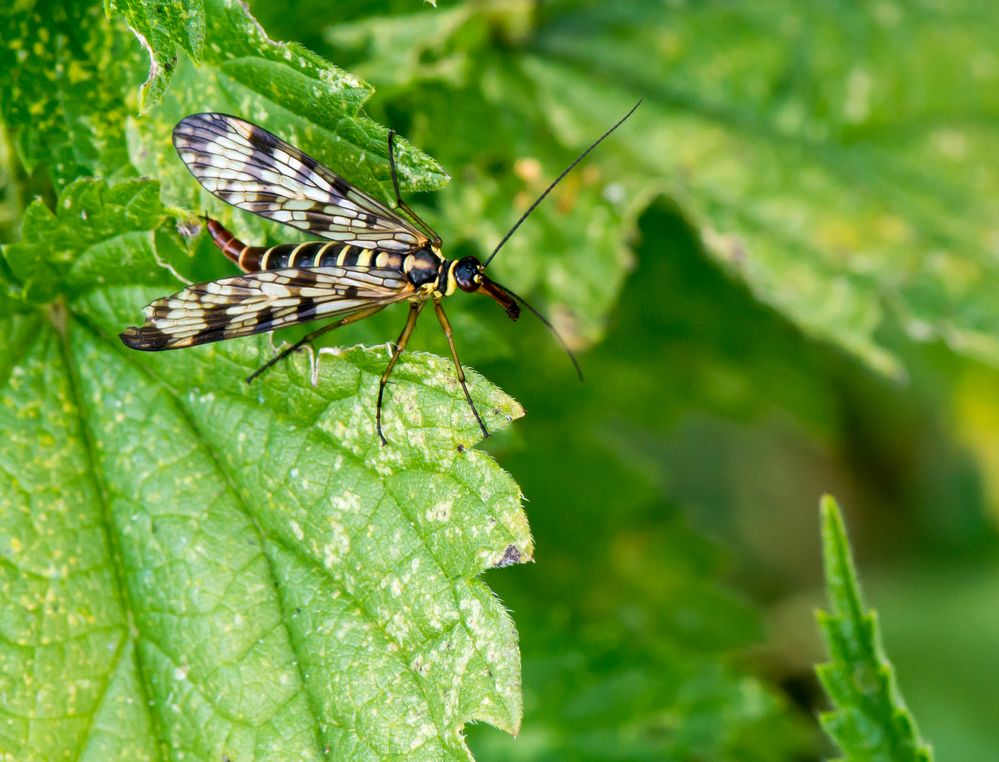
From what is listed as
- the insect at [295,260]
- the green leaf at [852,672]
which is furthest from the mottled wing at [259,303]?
the green leaf at [852,672]

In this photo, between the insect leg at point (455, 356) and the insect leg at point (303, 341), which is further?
the insect leg at point (303, 341)

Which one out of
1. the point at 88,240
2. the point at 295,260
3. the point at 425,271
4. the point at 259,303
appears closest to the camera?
the point at 88,240

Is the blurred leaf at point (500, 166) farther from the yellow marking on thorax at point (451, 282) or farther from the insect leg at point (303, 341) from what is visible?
the insect leg at point (303, 341)

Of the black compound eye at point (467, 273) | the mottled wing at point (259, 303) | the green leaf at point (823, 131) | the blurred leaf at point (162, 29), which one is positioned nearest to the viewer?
the blurred leaf at point (162, 29)

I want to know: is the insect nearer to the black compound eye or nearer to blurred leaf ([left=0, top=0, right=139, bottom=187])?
the black compound eye

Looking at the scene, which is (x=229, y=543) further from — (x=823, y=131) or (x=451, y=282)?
(x=823, y=131)

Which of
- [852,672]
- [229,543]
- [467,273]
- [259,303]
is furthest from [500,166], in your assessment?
[852,672]

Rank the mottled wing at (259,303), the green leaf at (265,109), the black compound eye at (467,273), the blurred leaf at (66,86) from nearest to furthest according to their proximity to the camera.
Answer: the green leaf at (265,109) → the mottled wing at (259,303) → the blurred leaf at (66,86) → the black compound eye at (467,273)
